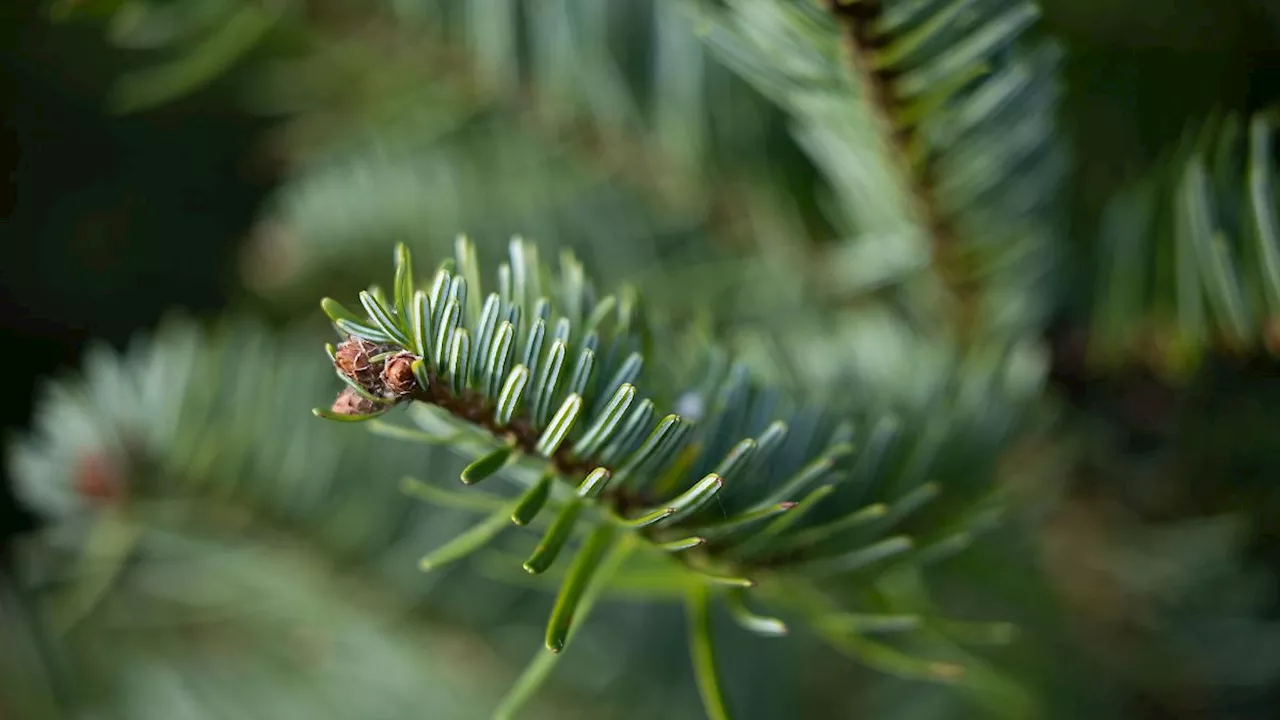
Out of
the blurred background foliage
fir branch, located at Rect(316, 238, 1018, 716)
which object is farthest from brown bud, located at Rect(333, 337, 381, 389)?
the blurred background foliage

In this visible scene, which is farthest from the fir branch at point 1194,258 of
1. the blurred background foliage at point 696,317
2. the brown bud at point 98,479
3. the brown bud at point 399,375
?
the brown bud at point 98,479

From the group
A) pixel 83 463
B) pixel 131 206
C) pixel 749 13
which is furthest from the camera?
pixel 131 206

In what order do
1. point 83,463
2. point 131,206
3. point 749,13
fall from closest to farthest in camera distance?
point 749,13 → point 83,463 → point 131,206

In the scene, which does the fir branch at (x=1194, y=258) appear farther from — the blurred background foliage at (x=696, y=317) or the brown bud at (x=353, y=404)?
the brown bud at (x=353, y=404)

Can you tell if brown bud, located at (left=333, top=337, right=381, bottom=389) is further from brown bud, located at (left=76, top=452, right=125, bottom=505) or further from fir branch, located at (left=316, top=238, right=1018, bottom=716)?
brown bud, located at (left=76, top=452, right=125, bottom=505)

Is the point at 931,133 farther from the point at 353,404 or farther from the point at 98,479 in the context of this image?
the point at 98,479

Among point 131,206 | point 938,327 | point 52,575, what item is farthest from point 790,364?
point 131,206

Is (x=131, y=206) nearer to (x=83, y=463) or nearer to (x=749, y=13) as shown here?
(x=83, y=463)

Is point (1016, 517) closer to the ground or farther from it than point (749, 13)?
closer to the ground
